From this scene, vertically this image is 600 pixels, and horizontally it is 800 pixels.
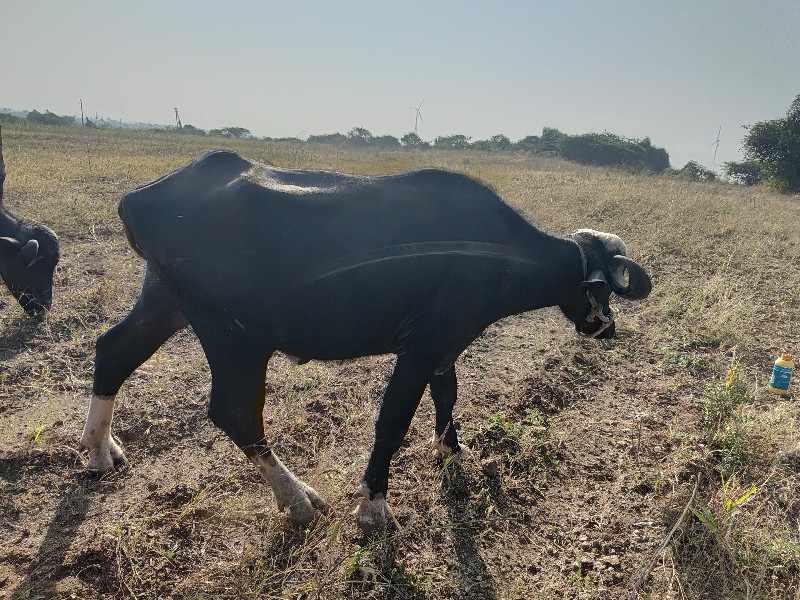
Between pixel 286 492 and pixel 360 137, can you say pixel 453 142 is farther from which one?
pixel 286 492

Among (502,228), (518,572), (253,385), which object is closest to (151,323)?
(253,385)

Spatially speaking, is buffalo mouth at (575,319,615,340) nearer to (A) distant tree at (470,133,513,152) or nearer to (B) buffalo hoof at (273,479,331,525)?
(B) buffalo hoof at (273,479,331,525)

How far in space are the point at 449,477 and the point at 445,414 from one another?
38 cm

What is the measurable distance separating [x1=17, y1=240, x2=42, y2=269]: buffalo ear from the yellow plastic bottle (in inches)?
266

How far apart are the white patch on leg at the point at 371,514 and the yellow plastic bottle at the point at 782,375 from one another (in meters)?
3.47

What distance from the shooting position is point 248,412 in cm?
259

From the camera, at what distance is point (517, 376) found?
4477 mm

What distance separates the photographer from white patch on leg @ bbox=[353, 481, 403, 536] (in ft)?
8.89

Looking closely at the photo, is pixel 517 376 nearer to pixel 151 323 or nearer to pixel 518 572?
pixel 518 572

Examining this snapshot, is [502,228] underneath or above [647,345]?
above

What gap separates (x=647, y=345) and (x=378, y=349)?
3.56 metres

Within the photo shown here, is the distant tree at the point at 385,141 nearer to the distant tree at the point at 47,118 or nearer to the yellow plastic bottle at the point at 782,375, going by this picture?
the distant tree at the point at 47,118

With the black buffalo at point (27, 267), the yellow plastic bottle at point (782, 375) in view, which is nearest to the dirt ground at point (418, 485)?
the yellow plastic bottle at point (782, 375)

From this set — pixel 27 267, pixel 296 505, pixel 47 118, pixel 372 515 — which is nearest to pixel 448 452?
pixel 372 515
